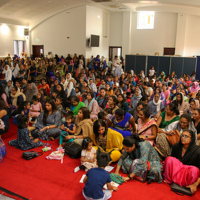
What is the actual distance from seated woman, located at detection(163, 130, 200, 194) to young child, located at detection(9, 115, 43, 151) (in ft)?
8.10

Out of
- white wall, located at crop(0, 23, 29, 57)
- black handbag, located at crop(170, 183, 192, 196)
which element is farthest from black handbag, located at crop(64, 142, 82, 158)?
white wall, located at crop(0, 23, 29, 57)

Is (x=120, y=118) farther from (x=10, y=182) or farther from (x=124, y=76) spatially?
(x=124, y=76)

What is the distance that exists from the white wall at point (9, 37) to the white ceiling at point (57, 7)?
1.90ft

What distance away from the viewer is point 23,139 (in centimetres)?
423

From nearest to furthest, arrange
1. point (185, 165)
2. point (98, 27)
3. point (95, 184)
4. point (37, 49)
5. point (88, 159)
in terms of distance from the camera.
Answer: point (95, 184)
point (185, 165)
point (88, 159)
point (98, 27)
point (37, 49)

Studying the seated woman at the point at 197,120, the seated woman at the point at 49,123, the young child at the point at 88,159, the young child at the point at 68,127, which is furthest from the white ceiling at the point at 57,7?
the young child at the point at 88,159

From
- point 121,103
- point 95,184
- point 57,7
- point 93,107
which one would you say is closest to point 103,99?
point 93,107

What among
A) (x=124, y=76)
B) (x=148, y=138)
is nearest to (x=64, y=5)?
(x=124, y=76)

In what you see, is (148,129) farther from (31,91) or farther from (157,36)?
(157,36)

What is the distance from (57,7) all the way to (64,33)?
1.68 m

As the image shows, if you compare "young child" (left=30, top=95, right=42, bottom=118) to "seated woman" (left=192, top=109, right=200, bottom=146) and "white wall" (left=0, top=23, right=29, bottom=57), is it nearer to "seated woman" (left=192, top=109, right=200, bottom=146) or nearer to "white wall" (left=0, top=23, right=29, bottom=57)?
"seated woman" (left=192, top=109, right=200, bottom=146)

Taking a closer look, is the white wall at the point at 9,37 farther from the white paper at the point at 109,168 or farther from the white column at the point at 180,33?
the white paper at the point at 109,168

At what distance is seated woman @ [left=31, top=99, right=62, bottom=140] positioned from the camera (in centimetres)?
471

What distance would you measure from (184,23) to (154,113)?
36.3ft
